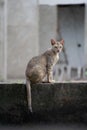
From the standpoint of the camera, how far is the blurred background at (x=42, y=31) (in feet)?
58.2

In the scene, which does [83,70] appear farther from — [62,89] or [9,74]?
[62,89]

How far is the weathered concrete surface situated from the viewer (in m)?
6.02

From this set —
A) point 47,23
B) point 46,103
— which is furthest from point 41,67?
point 47,23

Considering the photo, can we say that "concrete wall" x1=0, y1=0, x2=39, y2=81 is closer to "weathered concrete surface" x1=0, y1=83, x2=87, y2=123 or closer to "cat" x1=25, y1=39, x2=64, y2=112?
"cat" x1=25, y1=39, x2=64, y2=112

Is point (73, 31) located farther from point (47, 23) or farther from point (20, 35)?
point (20, 35)

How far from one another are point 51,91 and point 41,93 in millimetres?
111

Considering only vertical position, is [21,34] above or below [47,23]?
below

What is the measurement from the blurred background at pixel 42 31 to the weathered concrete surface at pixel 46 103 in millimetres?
11265

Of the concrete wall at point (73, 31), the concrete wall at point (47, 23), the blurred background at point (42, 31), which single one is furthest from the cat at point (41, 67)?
the concrete wall at point (73, 31)

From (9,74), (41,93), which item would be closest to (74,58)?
(9,74)

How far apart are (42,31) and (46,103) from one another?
12.1 metres

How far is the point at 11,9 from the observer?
17766mm

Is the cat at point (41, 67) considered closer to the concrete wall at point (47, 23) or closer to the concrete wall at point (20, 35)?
the concrete wall at point (20, 35)

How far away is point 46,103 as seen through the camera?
6.02 m
